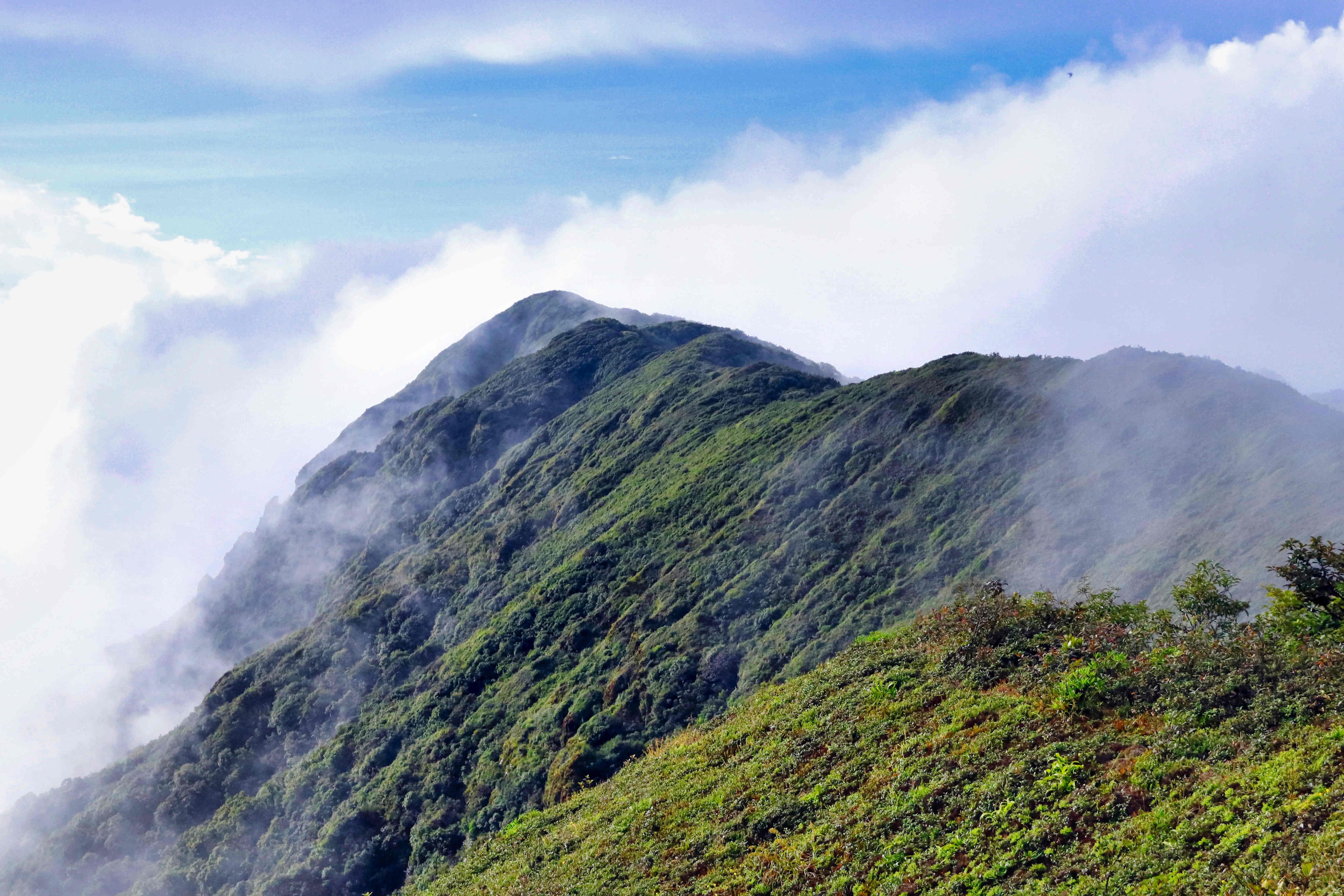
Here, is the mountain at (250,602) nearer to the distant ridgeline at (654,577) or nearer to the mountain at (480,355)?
the mountain at (480,355)

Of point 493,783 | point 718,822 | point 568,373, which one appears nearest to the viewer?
point 718,822

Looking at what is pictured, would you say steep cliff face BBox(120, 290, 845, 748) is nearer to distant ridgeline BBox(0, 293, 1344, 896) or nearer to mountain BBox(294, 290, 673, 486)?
mountain BBox(294, 290, 673, 486)

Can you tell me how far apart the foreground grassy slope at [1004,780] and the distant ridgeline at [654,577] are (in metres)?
3.36

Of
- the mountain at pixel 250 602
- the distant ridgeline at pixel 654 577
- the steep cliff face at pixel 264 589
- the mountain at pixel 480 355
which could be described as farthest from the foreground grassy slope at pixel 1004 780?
the mountain at pixel 480 355

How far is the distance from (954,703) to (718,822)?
6.50 m

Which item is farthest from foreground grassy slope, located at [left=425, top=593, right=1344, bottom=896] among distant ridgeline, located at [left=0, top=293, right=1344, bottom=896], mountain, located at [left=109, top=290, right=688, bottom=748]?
mountain, located at [left=109, top=290, right=688, bottom=748]

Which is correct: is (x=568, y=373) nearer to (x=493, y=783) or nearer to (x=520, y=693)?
(x=520, y=693)

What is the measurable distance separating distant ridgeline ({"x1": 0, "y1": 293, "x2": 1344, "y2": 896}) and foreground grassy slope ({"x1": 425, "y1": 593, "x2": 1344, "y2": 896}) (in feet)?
11.0

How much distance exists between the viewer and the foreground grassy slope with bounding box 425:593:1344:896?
1279 centimetres

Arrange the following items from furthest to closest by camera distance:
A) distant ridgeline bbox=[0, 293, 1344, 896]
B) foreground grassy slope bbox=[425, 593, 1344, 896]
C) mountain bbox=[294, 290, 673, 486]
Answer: mountain bbox=[294, 290, 673, 486]
distant ridgeline bbox=[0, 293, 1344, 896]
foreground grassy slope bbox=[425, 593, 1344, 896]

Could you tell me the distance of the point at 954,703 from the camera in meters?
20.8

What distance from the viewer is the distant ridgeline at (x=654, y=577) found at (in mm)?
42531

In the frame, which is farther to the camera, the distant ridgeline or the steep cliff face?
Answer: the steep cliff face

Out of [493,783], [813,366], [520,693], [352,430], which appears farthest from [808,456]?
[352,430]
